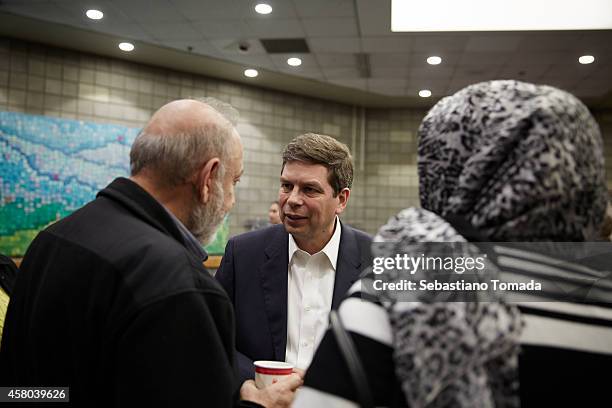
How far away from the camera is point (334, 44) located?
226 inches

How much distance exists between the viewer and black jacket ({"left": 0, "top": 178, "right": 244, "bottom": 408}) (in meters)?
1.02

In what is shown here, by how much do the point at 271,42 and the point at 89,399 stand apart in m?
5.12

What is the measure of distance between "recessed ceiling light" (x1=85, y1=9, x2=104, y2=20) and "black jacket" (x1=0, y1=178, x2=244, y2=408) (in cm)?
449

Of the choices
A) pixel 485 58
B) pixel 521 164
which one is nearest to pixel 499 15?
pixel 485 58

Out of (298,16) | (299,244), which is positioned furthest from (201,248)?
(298,16)

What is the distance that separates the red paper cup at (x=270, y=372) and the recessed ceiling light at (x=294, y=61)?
536cm

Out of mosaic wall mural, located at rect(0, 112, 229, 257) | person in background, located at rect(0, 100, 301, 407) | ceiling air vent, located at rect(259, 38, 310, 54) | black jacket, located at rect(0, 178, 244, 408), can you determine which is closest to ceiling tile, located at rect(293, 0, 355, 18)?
ceiling air vent, located at rect(259, 38, 310, 54)

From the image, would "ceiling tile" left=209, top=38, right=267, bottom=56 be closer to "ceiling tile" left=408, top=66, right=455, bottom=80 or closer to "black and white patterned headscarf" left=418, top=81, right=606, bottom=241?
"ceiling tile" left=408, top=66, right=455, bottom=80

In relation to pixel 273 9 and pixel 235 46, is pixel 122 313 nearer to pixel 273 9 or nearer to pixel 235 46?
pixel 273 9

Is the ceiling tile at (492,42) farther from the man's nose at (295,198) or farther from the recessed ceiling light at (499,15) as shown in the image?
the man's nose at (295,198)

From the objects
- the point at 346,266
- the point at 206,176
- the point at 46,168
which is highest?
the point at 46,168

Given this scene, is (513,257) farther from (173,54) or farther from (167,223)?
(173,54)

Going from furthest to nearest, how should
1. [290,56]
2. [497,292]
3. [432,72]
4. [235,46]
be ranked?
[432,72] → [290,56] → [235,46] → [497,292]

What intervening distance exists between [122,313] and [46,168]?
5593mm
